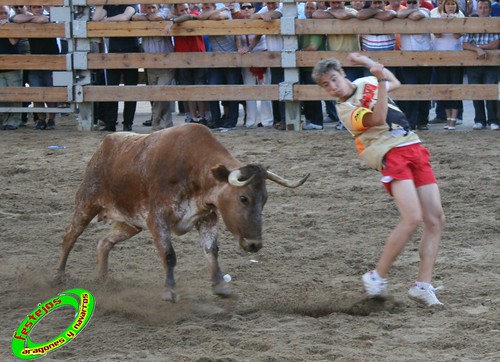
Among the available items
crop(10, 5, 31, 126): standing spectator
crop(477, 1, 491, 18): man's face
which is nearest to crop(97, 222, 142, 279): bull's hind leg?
crop(477, 1, 491, 18): man's face

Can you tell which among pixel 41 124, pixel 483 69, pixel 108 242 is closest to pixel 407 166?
pixel 108 242

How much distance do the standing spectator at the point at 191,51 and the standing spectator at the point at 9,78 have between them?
272 cm

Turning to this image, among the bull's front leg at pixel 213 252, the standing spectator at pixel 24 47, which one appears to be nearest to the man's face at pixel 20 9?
the standing spectator at pixel 24 47

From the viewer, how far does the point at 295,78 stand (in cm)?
1524

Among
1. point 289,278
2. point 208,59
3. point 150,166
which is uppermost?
point 150,166

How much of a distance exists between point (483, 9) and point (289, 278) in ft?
26.2

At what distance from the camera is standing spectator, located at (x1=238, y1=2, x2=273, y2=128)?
15.6m

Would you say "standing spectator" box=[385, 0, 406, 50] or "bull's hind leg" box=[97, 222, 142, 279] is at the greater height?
"standing spectator" box=[385, 0, 406, 50]

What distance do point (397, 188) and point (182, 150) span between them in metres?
1.67

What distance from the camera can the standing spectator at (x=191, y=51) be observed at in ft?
51.4

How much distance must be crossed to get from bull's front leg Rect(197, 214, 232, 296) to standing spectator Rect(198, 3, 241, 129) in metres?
8.29

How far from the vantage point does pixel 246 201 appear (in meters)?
7.07

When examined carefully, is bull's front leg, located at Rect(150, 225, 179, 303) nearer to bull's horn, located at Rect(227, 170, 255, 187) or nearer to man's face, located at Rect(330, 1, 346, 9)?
bull's horn, located at Rect(227, 170, 255, 187)

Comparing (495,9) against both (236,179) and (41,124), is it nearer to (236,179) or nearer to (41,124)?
(41,124)
